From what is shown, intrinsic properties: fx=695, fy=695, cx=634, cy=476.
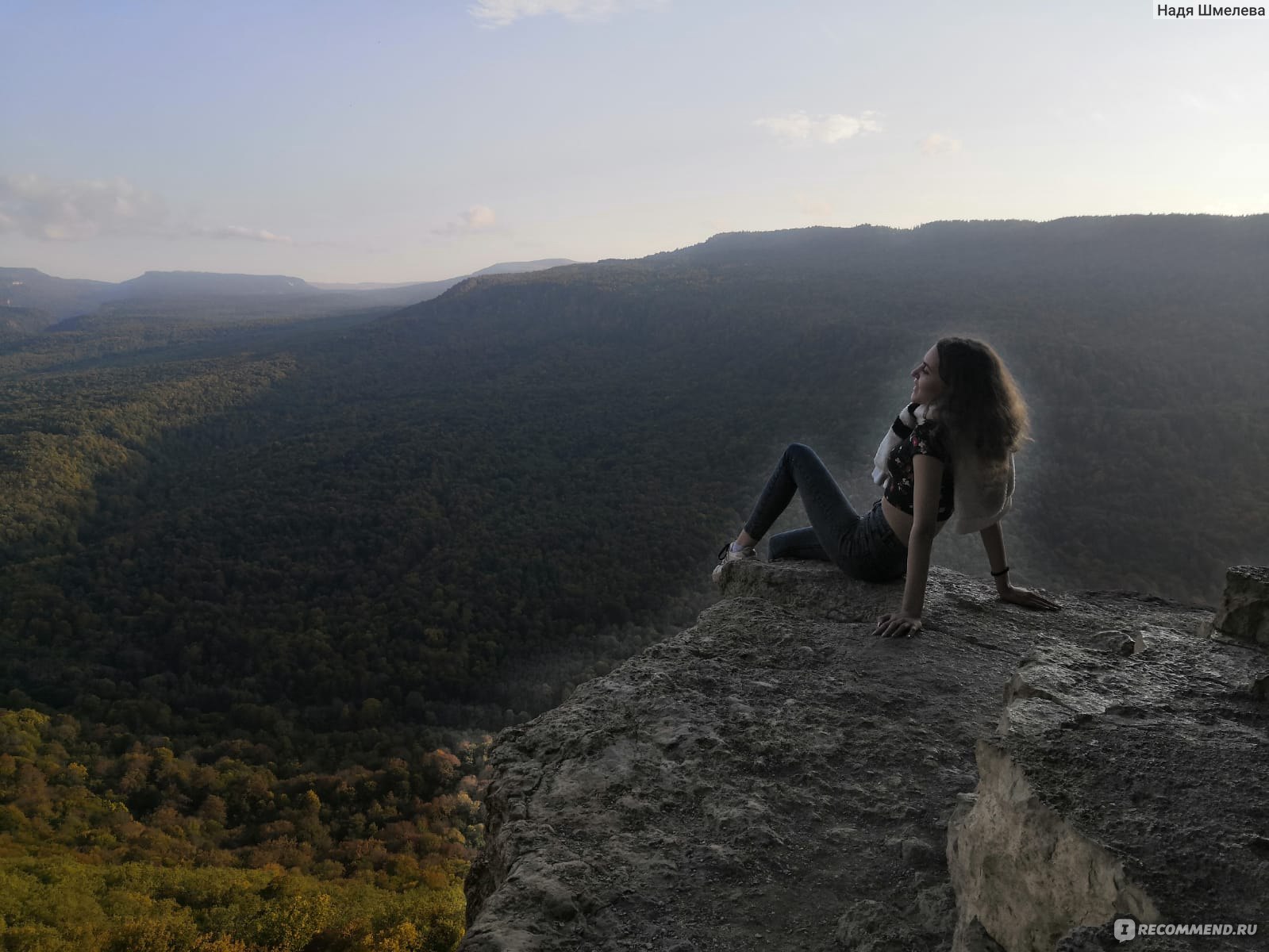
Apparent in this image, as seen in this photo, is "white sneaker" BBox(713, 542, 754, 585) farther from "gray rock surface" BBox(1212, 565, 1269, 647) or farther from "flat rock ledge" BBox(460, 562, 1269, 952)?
"gray rock surface" BBox(1212, 565, 1269, 647)

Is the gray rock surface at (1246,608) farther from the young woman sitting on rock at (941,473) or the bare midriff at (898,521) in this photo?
the bare midriff at (898,521)

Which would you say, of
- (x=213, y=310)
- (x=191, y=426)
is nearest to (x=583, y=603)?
(x=191, y=426)

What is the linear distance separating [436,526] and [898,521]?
37378 millimetres

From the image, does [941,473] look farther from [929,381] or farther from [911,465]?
[929,381]

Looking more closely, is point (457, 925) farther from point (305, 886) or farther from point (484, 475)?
point (484, 475)

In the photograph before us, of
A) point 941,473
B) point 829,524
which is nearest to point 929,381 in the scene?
point 941,473

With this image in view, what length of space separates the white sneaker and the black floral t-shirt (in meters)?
1.13

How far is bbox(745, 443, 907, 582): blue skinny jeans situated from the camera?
3.46 metres

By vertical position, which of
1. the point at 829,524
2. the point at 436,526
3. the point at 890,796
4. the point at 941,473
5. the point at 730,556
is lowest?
the point at 436,526

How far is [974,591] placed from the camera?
3.81 meters

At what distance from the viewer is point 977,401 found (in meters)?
2.89

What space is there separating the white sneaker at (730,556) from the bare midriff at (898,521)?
1.00 meters

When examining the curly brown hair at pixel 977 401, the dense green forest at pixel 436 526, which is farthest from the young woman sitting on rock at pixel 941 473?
the dense green forest at pixel 436 526

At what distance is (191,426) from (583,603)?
46264 mm
